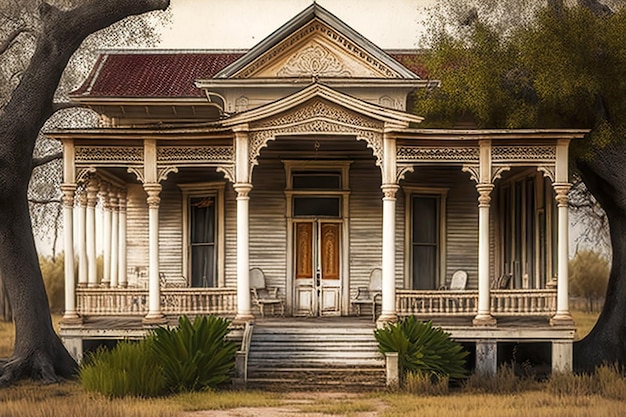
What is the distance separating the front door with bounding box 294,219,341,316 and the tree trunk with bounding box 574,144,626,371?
597 centimetres

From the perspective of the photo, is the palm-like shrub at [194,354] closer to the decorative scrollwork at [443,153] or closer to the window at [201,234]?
the decorative scrollwork at [443,153]

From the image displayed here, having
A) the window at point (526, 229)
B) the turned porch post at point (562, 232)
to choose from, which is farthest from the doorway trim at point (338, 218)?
the turned porch post at point (562, 232)

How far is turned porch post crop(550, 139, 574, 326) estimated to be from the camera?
18391 millimetres

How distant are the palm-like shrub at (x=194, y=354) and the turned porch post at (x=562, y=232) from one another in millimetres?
6706

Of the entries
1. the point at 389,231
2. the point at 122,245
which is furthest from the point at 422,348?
the point at 122,245

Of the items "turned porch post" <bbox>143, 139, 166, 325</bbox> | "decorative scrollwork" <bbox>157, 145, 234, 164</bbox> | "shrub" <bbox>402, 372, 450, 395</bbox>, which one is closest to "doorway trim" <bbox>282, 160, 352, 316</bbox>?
"decorative scrollwork" <bbox>157, 145, 234, 164</bbox>

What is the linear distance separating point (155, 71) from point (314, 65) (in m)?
5.35

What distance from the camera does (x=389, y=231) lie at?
1855cm

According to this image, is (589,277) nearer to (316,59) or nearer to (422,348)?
(316,59)

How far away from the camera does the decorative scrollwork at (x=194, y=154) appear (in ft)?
61.8

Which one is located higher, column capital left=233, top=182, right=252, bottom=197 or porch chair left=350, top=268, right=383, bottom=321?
column capital left=233, top=182, right=252, bottom=197

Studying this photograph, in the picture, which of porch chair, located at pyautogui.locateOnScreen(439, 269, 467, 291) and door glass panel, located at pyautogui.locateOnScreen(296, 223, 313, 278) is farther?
door glass panel, located at pyautogui.locateOnScreen(296, 223, 313, 278)

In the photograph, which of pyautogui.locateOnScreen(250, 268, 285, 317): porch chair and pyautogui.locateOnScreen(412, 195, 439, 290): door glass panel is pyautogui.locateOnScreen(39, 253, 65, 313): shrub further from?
pyautogui.locateOnScreen(412, 195, 439, 290): door glass panel

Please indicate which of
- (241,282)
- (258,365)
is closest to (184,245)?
(241,282)
